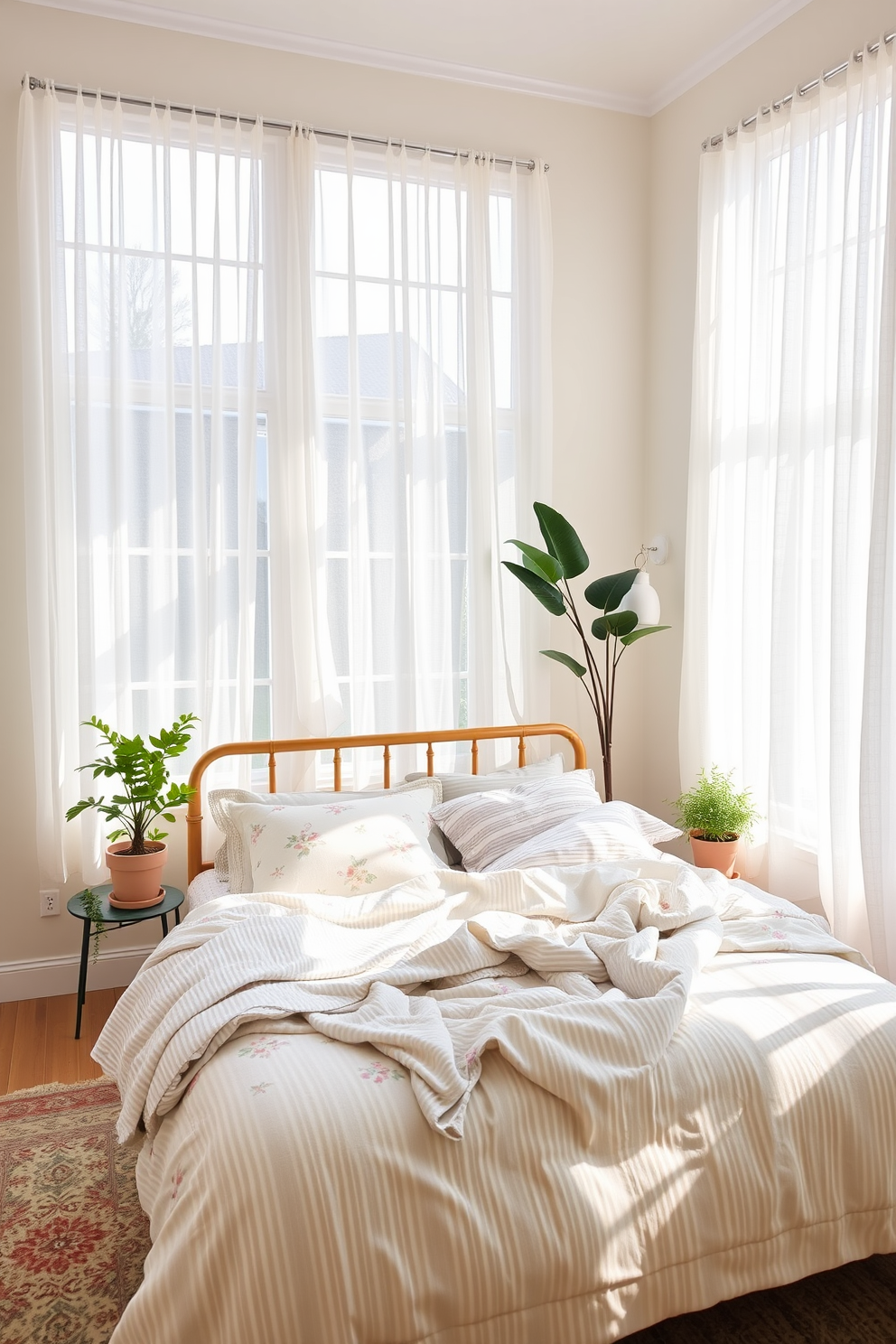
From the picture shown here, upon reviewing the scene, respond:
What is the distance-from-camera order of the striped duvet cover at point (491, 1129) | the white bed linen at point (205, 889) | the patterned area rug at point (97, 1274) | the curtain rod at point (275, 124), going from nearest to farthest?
1. the striped duvet cover at point (491, 1129)
2. the patterned area rug at point (97, 1274)
3. the white bed linen at point (205, 889)
4. the curtain rod at point (275, 124)

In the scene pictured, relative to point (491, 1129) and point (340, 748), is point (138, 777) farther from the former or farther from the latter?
point (491, 1129)

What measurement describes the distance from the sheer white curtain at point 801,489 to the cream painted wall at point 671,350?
192 mm

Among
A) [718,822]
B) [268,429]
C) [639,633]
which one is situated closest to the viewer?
[718,822]

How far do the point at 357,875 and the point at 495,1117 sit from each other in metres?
1.06

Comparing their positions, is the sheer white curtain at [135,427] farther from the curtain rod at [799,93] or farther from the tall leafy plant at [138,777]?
the curtain rod at [799,93]

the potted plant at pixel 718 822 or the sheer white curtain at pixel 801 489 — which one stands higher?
the sheer white curtain at pixel 801 489

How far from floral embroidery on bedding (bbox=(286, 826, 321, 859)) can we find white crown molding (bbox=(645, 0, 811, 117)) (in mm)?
2869

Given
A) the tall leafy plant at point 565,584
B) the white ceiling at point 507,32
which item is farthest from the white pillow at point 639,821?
the white ceiling at point 507,32

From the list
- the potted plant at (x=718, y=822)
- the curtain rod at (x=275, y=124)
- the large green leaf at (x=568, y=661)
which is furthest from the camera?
the large green leaf at (x=568, y=661)

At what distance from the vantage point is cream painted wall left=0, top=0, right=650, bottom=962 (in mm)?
3062

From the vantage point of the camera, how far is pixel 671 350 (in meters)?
3.77

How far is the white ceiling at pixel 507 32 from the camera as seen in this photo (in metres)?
3.09

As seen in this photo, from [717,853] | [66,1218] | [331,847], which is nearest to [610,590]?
[717,853]

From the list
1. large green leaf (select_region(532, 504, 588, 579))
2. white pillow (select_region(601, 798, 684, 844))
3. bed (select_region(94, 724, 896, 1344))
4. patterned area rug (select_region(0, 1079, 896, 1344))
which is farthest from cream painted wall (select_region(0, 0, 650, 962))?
bed (select_region(94, 724, 896, 1344))
